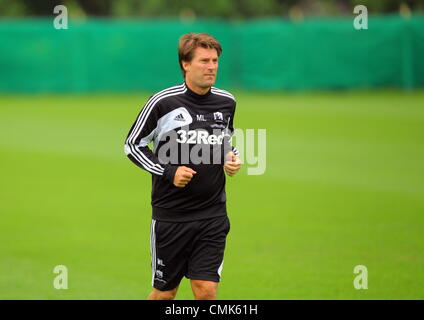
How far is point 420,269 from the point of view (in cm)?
1006

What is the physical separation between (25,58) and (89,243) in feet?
84.0

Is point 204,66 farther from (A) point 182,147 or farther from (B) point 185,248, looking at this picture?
(B) point 185,248

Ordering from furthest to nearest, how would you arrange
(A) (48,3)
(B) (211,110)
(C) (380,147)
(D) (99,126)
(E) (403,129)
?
(A) (48,3) < (D) (99,126) < (E) (403,129) < (C) (380,147) < (B) (211,110)

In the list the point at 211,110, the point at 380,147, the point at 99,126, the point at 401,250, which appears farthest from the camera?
the point at 99,126

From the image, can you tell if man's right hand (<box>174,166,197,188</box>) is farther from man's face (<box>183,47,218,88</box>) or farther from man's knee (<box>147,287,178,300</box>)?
man's knee (<box>147,287,178,300</box>)

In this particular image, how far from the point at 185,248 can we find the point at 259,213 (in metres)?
6.73

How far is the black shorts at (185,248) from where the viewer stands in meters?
7.05

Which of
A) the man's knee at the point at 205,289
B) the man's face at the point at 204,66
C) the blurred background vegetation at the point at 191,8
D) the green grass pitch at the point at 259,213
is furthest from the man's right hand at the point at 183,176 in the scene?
the blurred background vegetation at the point at 191,8

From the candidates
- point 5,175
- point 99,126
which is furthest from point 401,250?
point 99,126

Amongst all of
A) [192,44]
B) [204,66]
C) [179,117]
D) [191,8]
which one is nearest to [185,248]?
[179,117]

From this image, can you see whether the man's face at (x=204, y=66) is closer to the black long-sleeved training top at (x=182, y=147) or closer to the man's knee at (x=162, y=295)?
the black long-sleeved training top at (x=182, y=147)

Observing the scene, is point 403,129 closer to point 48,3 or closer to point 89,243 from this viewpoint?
point 89,243

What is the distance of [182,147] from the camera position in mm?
7055

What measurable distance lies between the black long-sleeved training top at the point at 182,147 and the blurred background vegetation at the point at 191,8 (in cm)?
4196
